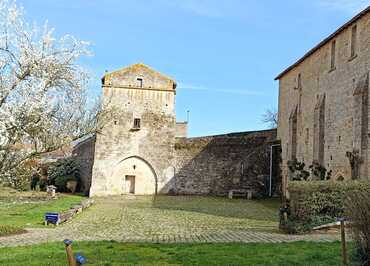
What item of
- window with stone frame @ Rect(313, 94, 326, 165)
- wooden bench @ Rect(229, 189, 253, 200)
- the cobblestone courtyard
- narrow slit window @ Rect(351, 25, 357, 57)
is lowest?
the cobblestone courtyard

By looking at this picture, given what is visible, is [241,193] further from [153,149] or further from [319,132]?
[319,132]

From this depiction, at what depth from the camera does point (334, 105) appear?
Result: 82.2 feet

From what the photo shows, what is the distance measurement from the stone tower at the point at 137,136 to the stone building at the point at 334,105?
30.9 feet

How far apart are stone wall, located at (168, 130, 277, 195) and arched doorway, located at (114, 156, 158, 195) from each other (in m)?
1.55

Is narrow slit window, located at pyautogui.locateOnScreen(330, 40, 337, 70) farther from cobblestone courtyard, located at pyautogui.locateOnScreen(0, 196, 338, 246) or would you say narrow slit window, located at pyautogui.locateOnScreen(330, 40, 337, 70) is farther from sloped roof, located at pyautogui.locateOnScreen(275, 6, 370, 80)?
cobblestone courtyard, located at pyautogui.locateOnScreen(0, 196, 338, 246)

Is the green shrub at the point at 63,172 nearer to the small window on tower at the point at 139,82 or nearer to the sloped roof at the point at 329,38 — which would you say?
the small window on tower at the point at 139,82

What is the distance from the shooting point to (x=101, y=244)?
457 inches

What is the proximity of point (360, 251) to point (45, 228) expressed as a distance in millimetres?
11538

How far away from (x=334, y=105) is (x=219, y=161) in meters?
14.3

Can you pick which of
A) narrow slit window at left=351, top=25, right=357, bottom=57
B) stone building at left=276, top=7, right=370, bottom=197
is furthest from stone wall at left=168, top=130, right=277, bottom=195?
narrow slit window at left=351, top=25, right=357, bottom=57

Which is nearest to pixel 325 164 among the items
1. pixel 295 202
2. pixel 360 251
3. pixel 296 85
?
pixel 296 85

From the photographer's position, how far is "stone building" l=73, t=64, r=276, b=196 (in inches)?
1478

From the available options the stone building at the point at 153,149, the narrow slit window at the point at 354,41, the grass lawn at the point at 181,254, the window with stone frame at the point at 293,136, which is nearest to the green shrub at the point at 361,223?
the grass lawn at the point at 181,254

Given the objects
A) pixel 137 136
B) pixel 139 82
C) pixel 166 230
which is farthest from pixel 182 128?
pixel 166 230
